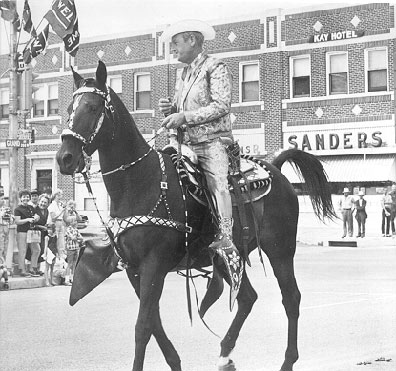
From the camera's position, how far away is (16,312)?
9.65 metres

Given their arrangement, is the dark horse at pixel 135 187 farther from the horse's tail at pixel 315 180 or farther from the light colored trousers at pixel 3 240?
the light colored trousers at pixel 3 240

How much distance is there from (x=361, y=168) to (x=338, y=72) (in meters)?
3.37

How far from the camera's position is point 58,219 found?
1310 centimetres

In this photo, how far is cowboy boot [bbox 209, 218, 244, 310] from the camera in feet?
16.9

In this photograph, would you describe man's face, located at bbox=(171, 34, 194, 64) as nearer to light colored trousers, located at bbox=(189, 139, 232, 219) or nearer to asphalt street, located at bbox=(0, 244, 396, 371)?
light colored trousers, located at bbox=(189, 139, 232, 219)

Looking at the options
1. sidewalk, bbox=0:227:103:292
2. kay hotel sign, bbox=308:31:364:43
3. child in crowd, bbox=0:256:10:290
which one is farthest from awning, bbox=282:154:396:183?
child in crowd, bbox=0:256:10:290

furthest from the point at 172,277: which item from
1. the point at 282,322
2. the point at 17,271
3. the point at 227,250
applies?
the point at 227,250

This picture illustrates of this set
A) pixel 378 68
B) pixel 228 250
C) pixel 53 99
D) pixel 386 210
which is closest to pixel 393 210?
pixel 386 210

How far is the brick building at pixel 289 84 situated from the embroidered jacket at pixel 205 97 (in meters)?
17.1

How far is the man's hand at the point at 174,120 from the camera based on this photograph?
505 centimetres

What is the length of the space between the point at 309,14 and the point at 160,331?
22.0 m

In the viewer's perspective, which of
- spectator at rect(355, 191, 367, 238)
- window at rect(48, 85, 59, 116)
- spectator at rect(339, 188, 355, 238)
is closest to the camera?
window at rect(48, 85, 59, 116)

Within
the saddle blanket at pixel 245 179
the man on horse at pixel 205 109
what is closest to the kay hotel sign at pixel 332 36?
the saddle blanket at pixel 245 179

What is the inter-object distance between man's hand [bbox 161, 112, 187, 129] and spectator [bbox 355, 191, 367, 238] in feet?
Result: 64.6
